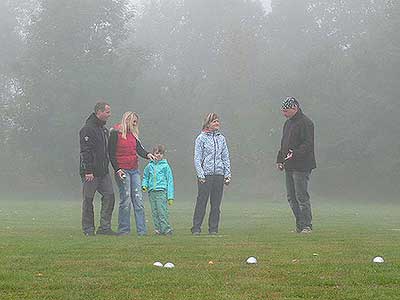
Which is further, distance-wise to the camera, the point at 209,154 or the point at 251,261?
the point at 209,154

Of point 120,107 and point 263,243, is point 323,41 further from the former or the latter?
point 263,243

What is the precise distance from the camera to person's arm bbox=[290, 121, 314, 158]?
13719mm

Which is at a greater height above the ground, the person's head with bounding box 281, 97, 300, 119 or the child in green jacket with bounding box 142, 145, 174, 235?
the person's head with bounding box 281, 97, 300, 119

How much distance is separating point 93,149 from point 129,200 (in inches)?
46.1

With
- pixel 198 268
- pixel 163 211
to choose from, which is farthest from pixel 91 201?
pixel 198 268

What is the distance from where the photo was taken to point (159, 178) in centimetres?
1436

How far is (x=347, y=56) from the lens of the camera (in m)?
49.2

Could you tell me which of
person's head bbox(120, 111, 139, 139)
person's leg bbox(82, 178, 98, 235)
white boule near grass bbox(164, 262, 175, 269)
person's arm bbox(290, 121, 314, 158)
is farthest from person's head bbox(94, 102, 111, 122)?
white boule near grass bbox(164, 262, 175, 269)

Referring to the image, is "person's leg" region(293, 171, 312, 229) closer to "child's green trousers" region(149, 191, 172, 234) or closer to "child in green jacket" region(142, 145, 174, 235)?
"child in green jacket" region(142, 145, 174, 235)

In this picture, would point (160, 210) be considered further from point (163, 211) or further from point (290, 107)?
point (290, 107)

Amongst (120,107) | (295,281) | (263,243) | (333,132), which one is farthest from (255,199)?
(295,281)

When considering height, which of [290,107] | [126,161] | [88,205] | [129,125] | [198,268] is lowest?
[198,268]

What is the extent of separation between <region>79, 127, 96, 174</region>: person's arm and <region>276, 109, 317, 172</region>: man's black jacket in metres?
3.36

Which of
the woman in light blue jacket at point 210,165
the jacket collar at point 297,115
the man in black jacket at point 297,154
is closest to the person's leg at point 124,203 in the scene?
the woman in light blue jacket at point 210,165
